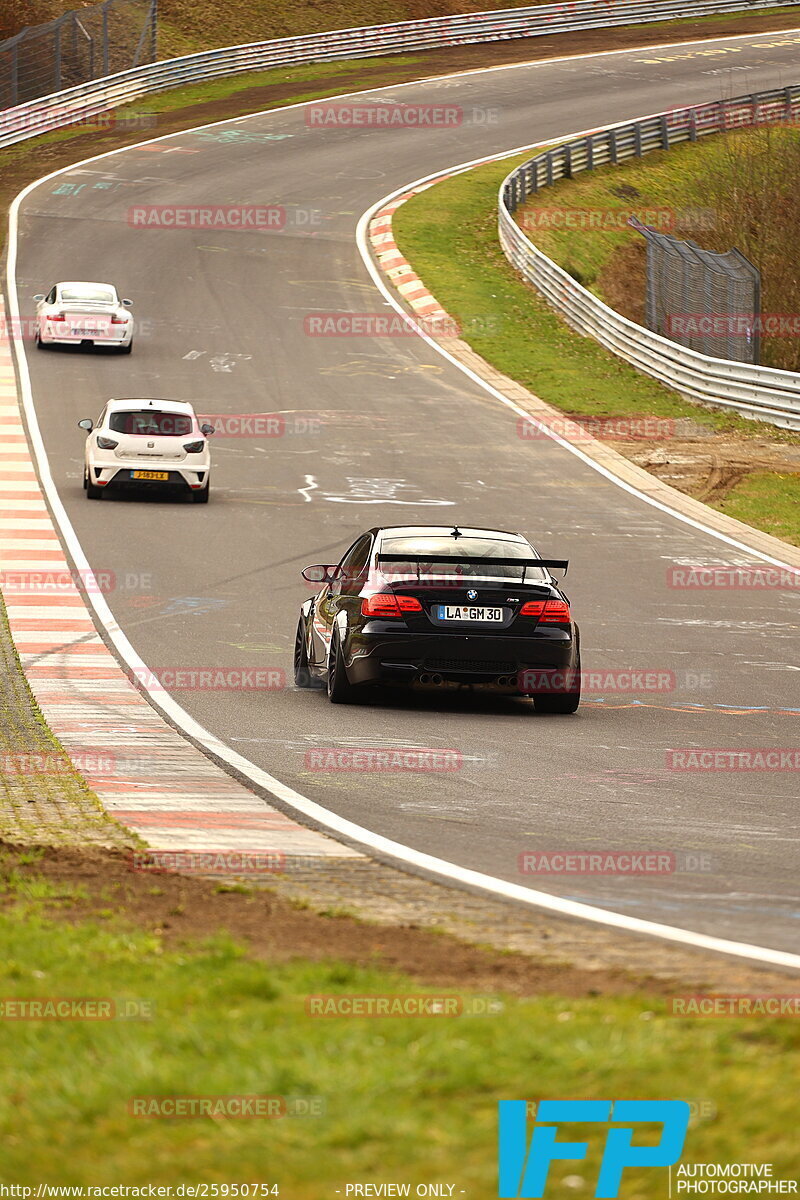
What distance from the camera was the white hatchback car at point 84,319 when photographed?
3684 centimetres

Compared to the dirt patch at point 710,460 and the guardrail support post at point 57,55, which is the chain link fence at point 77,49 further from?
the dirt patch at point 710,460

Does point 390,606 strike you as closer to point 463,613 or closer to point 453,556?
point 463,613

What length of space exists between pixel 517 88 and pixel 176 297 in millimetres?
28879

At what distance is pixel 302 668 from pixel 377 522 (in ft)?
31.7

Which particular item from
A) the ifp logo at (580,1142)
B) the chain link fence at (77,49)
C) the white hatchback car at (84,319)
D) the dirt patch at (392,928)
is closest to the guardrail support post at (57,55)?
the chain link fence at (77,49)

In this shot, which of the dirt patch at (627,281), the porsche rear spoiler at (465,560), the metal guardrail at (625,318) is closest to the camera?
the porsche rear spoiler at (465,560)

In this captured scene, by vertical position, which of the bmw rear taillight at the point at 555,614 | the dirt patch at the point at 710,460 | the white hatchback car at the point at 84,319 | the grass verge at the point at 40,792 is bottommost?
the grass verge at the point at 40,792

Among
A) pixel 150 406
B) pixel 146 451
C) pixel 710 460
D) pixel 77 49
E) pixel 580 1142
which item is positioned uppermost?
pixel 77 49

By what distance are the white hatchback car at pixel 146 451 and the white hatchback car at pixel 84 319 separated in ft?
38.2

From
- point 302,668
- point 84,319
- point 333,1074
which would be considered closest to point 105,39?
point 84,319

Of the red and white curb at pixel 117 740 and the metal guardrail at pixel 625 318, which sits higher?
the metal guardrail at pixel 625 318

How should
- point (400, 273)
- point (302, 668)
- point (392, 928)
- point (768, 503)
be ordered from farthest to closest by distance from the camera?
point (400, 273), point (768, 503), point (302, 668), point (392, 928)

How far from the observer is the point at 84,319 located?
121ft

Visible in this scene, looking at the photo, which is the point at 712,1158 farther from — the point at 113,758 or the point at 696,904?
the point at 113,758
